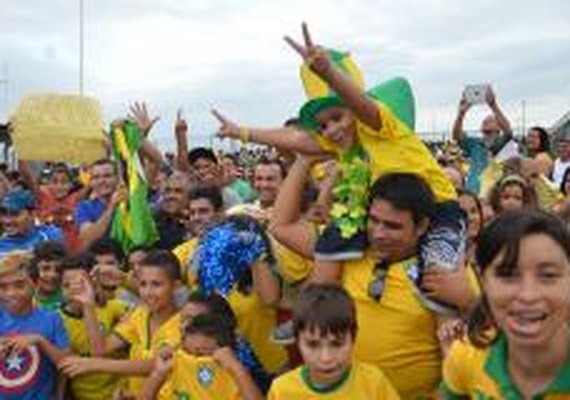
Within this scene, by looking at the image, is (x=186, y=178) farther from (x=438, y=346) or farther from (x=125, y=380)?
(x=438, y=346)

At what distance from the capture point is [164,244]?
593cm

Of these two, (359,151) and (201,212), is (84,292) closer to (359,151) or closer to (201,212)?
(201,212)

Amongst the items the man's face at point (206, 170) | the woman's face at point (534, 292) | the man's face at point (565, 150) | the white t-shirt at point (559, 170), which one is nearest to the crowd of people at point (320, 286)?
the woman's face at point (534, 292)

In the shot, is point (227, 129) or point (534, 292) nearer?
point (534, 292)

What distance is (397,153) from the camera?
3.44m

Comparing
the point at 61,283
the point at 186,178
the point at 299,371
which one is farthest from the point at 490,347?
the point at 186,178

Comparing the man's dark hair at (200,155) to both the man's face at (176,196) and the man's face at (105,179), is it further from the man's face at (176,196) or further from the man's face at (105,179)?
the man's face at (176,196)

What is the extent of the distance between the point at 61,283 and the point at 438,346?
2800mm

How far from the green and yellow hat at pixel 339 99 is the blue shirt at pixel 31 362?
6.14 ft

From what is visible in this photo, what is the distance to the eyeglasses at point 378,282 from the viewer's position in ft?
10.8

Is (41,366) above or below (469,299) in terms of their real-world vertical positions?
below

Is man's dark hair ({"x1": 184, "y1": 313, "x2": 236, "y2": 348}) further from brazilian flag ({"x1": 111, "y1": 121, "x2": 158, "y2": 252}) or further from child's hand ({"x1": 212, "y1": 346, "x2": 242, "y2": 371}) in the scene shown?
brazilian flag ({"x1": 111, "y1": 121, "x2": 158, "y2": 252})

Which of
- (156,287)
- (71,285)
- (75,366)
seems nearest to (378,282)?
(156,287)

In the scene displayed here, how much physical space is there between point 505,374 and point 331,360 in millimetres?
937
